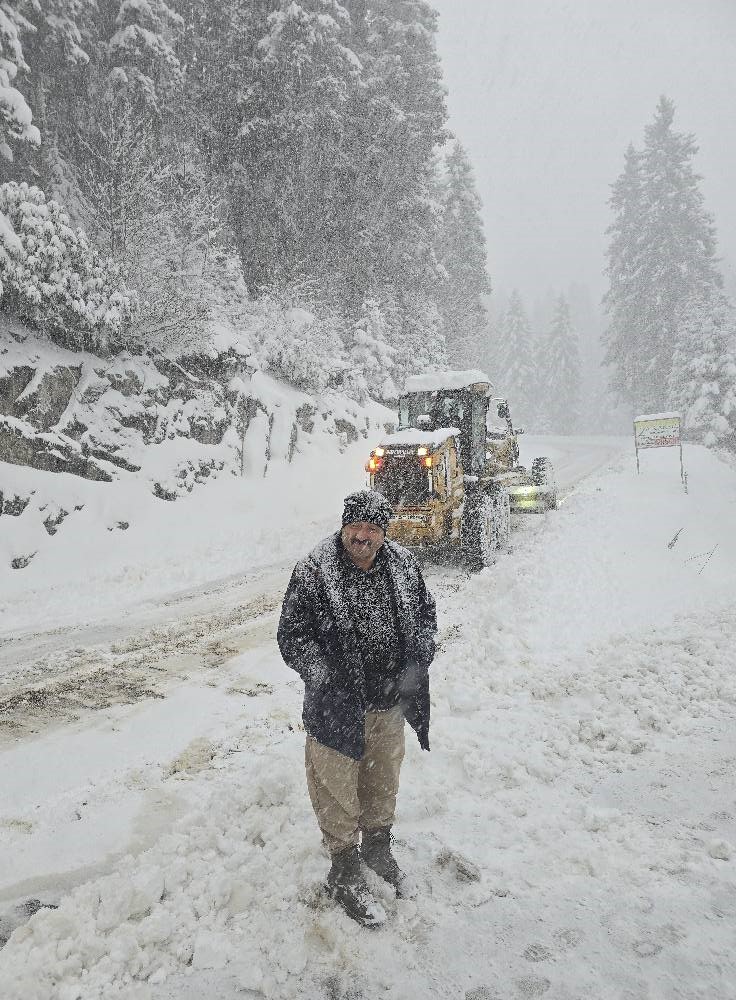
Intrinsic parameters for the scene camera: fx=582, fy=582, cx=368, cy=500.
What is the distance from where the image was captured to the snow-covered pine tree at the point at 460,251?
32688 mm

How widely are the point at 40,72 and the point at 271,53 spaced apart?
6.35 metres

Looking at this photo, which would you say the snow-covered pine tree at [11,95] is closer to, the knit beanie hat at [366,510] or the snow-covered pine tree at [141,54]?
the snow-covered pine tree at [141,54]

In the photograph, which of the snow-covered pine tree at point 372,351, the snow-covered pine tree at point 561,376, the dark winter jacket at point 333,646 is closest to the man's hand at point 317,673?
the dark winter jacket at point 333,646

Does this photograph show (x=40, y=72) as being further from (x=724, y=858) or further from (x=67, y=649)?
(x=724, y=858)

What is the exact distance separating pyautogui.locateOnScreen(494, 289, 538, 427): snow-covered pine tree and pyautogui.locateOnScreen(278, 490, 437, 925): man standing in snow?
2198 inches

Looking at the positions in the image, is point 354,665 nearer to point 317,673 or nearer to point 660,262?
point 317,673

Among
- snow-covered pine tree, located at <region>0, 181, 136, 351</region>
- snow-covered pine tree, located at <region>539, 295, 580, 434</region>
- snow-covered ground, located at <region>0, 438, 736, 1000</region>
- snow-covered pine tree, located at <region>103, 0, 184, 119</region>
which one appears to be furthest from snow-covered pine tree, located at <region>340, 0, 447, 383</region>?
snow-covered pine tree, located at <region>539, 295, 580, 434</region>

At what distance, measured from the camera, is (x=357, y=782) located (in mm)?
2861

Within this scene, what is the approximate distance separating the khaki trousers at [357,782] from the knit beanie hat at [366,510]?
3.12ft

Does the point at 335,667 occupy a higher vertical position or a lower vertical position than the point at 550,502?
higher

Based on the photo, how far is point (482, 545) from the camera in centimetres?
925

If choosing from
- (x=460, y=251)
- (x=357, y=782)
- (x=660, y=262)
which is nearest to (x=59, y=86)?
(x=357, y=782)

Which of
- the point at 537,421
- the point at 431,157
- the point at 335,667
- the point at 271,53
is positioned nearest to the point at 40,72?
the point at 271,53

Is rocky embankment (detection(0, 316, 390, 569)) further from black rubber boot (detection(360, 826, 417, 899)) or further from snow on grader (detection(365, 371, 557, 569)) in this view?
black rubber boot (detection(360, 826, 417, 899))
